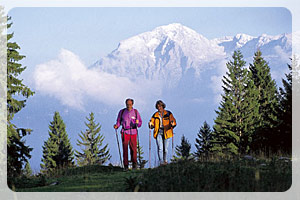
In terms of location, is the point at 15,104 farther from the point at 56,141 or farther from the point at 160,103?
the point at 56,141

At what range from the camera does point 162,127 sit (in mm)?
14328

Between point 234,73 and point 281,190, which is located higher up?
point 234,73

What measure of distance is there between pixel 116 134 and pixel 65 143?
5880 centimetres

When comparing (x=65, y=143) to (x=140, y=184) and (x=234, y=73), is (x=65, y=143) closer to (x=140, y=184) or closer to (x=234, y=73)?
(x=234, y=73)

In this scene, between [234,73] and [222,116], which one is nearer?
[234,73]

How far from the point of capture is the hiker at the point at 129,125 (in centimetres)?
1461

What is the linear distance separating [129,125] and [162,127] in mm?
1216

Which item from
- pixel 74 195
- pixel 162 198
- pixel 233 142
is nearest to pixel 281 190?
pixel 162 198

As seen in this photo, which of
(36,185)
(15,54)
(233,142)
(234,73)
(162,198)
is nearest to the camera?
(162,198)

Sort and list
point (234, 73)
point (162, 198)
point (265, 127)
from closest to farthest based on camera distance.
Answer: point (162, 198)
point (265, 127)
point (234, 73)

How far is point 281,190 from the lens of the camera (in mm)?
8445

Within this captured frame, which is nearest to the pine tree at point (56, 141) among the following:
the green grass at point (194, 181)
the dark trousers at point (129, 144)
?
the dark trousers at point (129, 144)

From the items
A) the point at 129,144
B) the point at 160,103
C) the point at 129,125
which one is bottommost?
the point at 129,144

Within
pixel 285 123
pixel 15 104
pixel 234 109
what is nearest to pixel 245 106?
pixel 234 109
